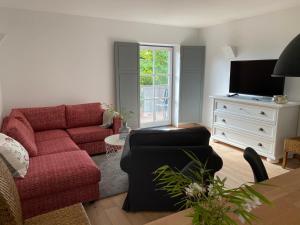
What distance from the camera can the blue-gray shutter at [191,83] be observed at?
17.8 ft

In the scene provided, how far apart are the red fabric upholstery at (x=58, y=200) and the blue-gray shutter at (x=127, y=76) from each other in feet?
8.68

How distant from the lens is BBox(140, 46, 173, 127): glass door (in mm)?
5355

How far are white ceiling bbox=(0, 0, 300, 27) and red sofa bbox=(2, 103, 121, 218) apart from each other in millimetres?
1684

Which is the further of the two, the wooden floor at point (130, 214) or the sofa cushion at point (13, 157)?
the wooden floor at point (130, 214)

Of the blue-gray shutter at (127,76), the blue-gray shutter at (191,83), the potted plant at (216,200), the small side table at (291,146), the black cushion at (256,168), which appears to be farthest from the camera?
the blue-gray shutter at (191,83)

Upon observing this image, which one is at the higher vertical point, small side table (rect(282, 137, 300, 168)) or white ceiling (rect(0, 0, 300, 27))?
white ceiling (rect(0, 0, 300, 27))

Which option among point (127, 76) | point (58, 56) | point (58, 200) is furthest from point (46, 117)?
point (58, 200)

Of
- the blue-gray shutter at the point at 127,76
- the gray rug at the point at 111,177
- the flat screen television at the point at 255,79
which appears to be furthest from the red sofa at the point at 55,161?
the flat screen television at the point at 255,79

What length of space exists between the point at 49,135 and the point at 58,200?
1561mm

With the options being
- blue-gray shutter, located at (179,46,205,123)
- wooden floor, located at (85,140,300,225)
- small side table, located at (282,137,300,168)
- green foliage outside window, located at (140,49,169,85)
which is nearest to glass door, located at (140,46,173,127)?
green foliage outside window, located at (140,49,169,85)

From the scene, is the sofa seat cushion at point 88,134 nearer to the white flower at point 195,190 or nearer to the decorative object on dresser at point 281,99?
the decorative object on dresser at point 281,99

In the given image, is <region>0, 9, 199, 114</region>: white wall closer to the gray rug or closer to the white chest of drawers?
the gray rug

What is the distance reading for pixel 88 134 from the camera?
3.77 metres

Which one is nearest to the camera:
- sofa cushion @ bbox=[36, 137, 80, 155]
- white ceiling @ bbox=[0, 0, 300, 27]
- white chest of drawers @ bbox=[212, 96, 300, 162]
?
sofa cushion @ bbox=[36, 137, 80, 155]
